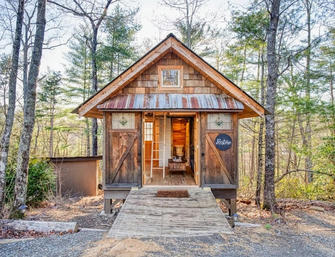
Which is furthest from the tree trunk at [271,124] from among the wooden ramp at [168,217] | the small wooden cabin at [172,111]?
the wooden ramp at [168,217]

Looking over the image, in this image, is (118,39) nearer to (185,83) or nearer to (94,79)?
(94,79)

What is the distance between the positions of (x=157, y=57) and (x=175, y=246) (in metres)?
5.00

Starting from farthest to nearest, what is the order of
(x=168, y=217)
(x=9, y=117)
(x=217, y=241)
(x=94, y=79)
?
(x=94, y=79) → (x=9, y=117) → (x=168, y=217) → (x=217, y=241)

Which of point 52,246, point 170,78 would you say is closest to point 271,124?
point 170,78

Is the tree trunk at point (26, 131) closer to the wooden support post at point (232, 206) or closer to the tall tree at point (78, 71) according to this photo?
the wooden support post at point (232, 206)

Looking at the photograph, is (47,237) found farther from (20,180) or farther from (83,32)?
(83,32)

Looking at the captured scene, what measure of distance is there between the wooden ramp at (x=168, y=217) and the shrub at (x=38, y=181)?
4.19 meters

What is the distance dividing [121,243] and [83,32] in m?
13.7

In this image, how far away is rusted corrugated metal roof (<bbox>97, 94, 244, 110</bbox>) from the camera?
565cm

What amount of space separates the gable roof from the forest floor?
3.26m

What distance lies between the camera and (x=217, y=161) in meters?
5.88

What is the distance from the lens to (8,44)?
8562 millimetres

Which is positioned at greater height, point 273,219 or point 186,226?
point 186,226

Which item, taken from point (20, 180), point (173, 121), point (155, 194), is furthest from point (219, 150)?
point (20, 180)
